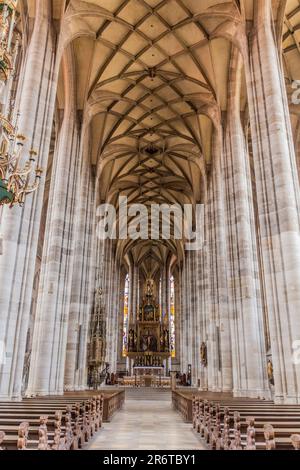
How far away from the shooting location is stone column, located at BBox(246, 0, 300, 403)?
907 centimetres

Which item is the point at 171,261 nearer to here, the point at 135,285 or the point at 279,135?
the point at 135,285

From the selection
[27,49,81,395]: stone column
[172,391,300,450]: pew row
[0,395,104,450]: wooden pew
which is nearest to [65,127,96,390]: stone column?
[27,49,81,395]: stone column

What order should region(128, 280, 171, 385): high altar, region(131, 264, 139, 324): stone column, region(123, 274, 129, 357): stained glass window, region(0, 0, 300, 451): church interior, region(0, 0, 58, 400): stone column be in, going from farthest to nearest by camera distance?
region(131, 264, 139, 324): stone column < region(123, 274, 129, 357): stained glass window < region(128, 280, 171, 385): high altar < region(0, 0, 58, 400): stone column < region(0, 0, 300, 451): church interior

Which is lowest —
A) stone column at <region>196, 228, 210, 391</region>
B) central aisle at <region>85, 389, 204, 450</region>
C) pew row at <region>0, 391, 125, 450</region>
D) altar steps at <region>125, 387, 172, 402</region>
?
altar steps at <region>125, 387, 172, 402</region>

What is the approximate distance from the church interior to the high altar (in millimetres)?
5577

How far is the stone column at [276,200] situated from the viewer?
9.07 meters

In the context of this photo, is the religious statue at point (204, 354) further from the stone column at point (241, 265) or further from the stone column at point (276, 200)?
the stone column at point (276, 200)

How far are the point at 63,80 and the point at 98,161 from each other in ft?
19.8

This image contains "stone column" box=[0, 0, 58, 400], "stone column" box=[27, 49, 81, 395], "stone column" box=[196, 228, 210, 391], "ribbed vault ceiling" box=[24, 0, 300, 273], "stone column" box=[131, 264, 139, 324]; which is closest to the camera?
"stone column" box=[0, 0, 58, 400]

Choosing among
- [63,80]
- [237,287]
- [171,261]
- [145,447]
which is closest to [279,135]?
[237,287]

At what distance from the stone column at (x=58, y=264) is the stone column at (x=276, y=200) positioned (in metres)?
7.89

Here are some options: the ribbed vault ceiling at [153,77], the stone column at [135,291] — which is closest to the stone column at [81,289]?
the ribbed vault ceiling at [153,77]

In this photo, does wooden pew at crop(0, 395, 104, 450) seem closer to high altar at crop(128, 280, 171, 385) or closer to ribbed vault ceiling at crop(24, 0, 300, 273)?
ribbed vault ceiling at crop(24, 0, 300, 273)

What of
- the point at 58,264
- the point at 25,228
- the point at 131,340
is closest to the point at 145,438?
the point at 25,228
